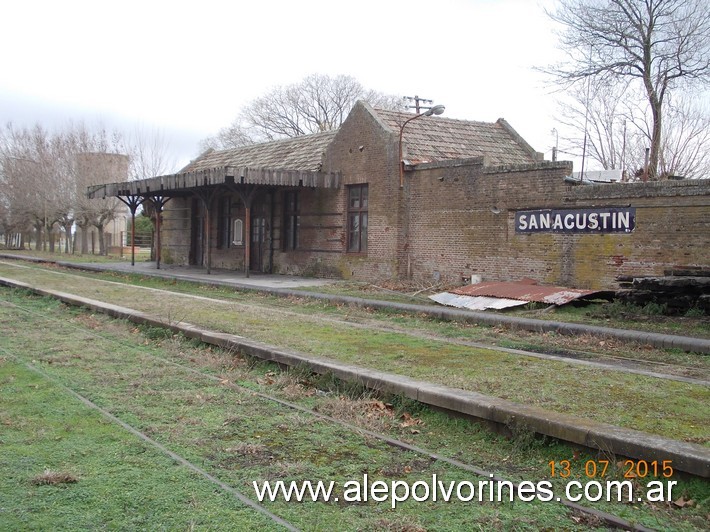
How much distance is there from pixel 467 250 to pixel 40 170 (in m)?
37.4

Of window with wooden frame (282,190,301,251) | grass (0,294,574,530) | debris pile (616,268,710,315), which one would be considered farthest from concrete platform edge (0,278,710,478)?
window with wooden frame (282,190,301,251)

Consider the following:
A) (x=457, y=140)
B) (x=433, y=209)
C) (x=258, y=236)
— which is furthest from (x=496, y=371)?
(x=258, y=236)

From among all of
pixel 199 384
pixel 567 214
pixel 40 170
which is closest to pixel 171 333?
pixel 199 384

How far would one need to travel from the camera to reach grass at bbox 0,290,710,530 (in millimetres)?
4086

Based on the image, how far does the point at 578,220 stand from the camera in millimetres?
16141

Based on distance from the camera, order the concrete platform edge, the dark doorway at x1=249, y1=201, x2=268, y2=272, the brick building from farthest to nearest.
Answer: the dark doorway at x1=249, y1=201, x2=268, y2=272
the brick building
the concrete platform edge

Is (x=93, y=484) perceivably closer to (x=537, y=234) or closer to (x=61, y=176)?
(x=537, y=234)

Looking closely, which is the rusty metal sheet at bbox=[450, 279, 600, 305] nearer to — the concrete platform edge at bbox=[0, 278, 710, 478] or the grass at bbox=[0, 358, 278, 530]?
the concrete platform edge at bbox=[0, 278, 710, 478]

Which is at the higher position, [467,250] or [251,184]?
[251,184]

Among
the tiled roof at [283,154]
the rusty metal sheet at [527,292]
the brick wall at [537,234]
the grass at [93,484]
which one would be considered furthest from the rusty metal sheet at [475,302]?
the grass at [93,484]

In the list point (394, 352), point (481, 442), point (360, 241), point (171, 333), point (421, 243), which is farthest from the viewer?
point (360, 241)

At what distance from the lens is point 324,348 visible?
31.3ft

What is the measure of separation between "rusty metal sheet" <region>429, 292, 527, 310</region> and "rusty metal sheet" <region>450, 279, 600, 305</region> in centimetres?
20

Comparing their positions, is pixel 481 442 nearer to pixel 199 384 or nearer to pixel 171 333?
pixel 199 384
